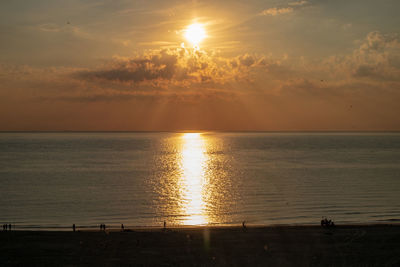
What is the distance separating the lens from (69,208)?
49531 mm

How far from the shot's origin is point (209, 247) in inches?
1104

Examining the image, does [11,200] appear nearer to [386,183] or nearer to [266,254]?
[266,254]

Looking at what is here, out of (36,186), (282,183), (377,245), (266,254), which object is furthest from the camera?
(282,183)

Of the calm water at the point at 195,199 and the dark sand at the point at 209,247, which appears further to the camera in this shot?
the calm water at the point at 195,199

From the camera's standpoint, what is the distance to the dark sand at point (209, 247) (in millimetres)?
24953

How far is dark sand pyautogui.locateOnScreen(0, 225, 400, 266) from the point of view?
25.0m

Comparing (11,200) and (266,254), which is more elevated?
(11,200)

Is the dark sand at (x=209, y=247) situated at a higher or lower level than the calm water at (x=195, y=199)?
lower

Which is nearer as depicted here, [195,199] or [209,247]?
[209,247]

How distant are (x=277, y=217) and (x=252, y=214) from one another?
3.38 m

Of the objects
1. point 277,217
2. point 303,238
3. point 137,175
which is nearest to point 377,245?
point 303,238

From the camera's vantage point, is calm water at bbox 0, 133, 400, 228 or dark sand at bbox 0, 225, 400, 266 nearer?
dark sand at bbox 0, 225, 400, 266

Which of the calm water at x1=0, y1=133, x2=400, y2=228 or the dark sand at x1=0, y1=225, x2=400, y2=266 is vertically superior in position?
the calm water at x1=0, y1=133, x2=400, y2=228

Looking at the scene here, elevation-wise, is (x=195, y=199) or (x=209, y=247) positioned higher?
(x=195, y=199)
